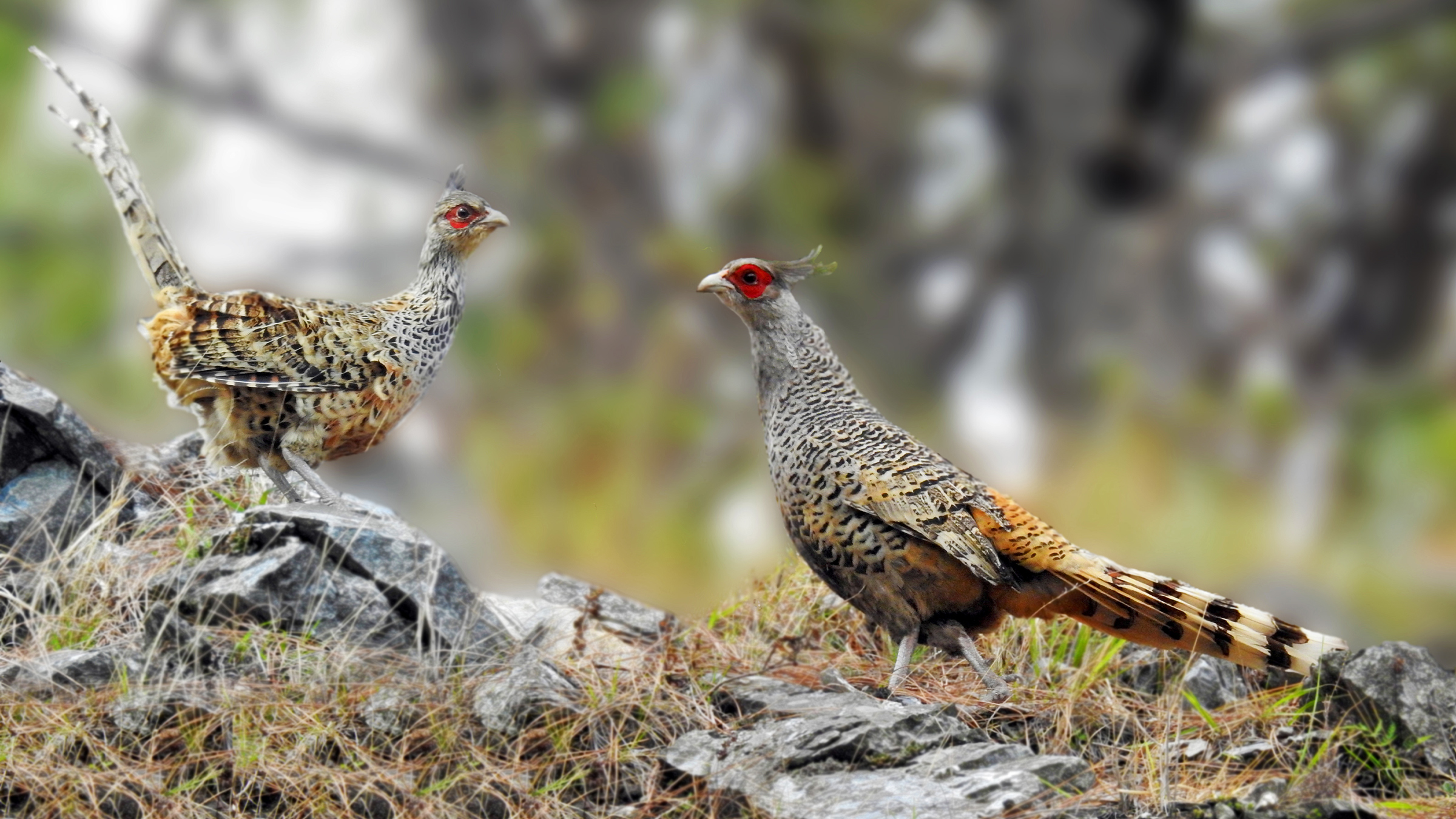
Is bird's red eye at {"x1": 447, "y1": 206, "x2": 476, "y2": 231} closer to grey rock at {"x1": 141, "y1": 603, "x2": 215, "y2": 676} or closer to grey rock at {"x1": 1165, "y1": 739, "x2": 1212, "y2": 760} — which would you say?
grey rock at {"x1": 141, "y1": 603, "x2": 215, "y2": 676}

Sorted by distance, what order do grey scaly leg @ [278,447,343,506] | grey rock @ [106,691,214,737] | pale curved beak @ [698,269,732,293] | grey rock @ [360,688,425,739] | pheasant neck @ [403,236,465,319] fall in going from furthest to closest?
pheasant neck @ [403,236,465,319], grey scaly leg @ [278,447,343,506], pale curved beak @ [698,269,732,293], grey rock @ [360,688,425,739], grey rock @ [106,691,214,737]

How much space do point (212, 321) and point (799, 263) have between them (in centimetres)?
207

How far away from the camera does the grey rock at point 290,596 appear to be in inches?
163

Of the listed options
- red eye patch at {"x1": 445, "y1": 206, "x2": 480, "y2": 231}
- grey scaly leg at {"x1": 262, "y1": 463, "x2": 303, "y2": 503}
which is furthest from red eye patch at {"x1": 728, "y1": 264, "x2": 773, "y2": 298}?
grey scaly leg at {"x1": 262, "y1": 463, "x2": 303, "y2": 503}

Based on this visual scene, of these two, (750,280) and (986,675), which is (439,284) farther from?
(986,675)

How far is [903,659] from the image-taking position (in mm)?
4090

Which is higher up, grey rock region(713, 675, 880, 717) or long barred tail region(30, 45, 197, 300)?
long barred tail region(30, 45, 197, 300)

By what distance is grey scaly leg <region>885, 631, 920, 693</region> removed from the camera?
407 cm

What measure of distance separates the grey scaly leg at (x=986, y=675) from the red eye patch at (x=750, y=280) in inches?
51.9

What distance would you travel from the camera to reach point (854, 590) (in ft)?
A: 13.5

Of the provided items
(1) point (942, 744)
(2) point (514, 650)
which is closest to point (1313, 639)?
(1) point (942, 744)

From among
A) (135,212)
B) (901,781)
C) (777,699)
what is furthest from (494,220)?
(901,781)

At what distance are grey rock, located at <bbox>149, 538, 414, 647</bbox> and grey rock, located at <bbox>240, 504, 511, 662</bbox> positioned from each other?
50 millimetres

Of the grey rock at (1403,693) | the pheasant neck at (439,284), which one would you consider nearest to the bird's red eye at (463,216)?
the pheasant neck at (439,284)
